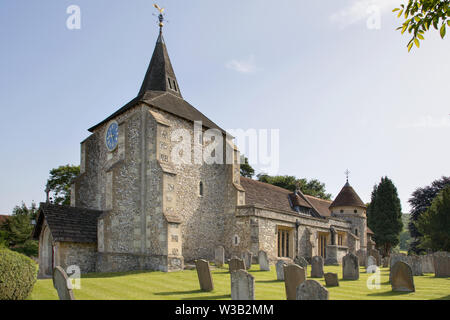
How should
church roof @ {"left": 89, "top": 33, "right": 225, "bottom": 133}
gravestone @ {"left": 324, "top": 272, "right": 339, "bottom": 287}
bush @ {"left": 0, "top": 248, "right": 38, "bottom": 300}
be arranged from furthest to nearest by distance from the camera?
church roof @ {"left": 89, "top": 33, "right": 225, "bottom": 133} < gravestone @ {"left": 324, "top": 272, "right": 339, "bottom": 287} < bush @ {"left": 0, "top": 248, "right": 38, "bottom": 300}

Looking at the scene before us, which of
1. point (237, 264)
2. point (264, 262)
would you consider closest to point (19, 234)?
point (264, 262)

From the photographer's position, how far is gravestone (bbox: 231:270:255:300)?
8953mm

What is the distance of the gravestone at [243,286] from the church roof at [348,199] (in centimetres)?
2859

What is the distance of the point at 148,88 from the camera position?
25.0 m

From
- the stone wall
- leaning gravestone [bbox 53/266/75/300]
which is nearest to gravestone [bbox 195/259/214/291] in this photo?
leaning gravestone [bbox 53/266/75/300]

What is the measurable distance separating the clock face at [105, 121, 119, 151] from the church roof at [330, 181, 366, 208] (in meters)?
23.2

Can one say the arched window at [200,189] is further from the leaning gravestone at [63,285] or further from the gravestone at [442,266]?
the leaning gravestone at [63,285]

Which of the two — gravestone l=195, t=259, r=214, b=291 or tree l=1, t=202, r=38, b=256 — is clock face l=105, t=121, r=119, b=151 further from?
tree l=1, t=202, r=38, b=256

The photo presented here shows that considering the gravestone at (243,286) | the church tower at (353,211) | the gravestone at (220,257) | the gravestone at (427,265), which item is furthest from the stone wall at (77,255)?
the church tower at (353,211)

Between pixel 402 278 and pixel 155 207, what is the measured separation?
448 inches

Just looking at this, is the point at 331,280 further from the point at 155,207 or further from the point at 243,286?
the point at 155,207
